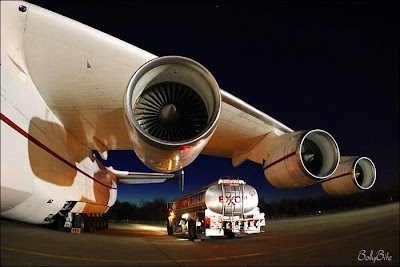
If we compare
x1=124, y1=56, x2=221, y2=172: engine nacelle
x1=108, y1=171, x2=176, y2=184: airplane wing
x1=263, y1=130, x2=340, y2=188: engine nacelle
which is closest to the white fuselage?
x1=124, y1=56, x2=221, y2=172: engine nacelle

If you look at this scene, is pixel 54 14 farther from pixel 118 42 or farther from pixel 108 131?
pixel 108 131

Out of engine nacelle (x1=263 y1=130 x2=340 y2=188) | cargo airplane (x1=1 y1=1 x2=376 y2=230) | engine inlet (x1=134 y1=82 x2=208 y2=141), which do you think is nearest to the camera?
cargo airplane (x1=1 y1=1 x2=376 y2=230)

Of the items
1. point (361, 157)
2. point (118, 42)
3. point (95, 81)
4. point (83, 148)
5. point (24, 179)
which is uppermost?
point (118, 42)

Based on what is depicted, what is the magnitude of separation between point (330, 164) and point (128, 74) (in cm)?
501

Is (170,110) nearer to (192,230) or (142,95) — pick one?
(142,95)

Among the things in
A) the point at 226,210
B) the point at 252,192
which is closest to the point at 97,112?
the point at 226,210

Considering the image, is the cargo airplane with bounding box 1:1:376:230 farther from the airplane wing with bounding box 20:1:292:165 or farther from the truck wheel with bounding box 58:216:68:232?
the truck wheel with bounding box 58:216:68:232

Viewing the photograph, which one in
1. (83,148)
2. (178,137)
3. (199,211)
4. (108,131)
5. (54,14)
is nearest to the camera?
(54,14)

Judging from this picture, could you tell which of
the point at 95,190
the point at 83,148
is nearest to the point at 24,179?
the point at 83,148

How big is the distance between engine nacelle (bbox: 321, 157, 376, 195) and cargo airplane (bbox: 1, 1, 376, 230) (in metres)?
2.09

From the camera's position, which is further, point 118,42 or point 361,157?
point 361,157

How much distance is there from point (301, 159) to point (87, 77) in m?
4.85

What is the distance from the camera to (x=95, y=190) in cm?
1106

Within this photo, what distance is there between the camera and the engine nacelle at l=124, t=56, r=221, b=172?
4688mm
